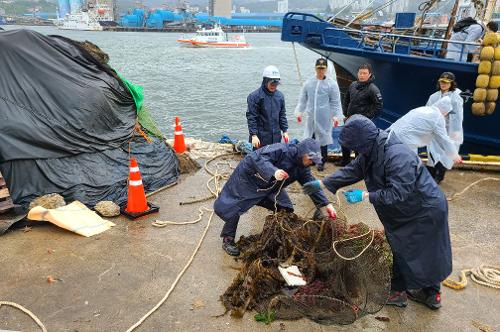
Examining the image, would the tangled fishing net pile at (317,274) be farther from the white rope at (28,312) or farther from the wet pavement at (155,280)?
the white rope at (28,312)

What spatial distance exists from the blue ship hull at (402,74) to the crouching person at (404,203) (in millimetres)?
5637

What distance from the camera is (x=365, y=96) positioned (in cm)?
631


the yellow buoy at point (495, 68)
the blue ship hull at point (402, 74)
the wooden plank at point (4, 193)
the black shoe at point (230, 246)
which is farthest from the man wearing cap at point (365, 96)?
the wooden plank at point (4, 193)

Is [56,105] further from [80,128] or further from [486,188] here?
[486,188]

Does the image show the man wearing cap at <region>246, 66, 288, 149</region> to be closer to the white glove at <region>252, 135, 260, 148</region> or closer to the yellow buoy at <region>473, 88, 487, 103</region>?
the white glove at <region>252, 135, 260, 148</region>

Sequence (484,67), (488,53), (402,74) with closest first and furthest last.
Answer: (488,53)
(484,67)
(402,74)

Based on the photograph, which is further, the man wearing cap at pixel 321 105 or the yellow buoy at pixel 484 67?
the yellow buoy at pixel 484 67

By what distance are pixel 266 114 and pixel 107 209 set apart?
2.46 meters

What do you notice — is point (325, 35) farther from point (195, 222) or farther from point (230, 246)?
point (230, 246)

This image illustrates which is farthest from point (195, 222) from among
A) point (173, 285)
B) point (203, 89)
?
point (203, 89)

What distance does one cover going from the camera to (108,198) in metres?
5.34

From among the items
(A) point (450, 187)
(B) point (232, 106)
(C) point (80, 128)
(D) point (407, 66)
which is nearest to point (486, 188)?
(A) point (450, 187)

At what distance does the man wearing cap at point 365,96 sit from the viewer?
6.22 m

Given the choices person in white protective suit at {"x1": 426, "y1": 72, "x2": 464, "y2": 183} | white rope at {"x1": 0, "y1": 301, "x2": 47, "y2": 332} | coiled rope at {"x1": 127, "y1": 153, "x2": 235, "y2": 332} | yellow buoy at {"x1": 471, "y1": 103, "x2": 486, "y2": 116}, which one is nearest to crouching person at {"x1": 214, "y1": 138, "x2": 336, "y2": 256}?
coiled rope at {"x1": 127, "y1": 153, "x2": 235, "y2": 332}
